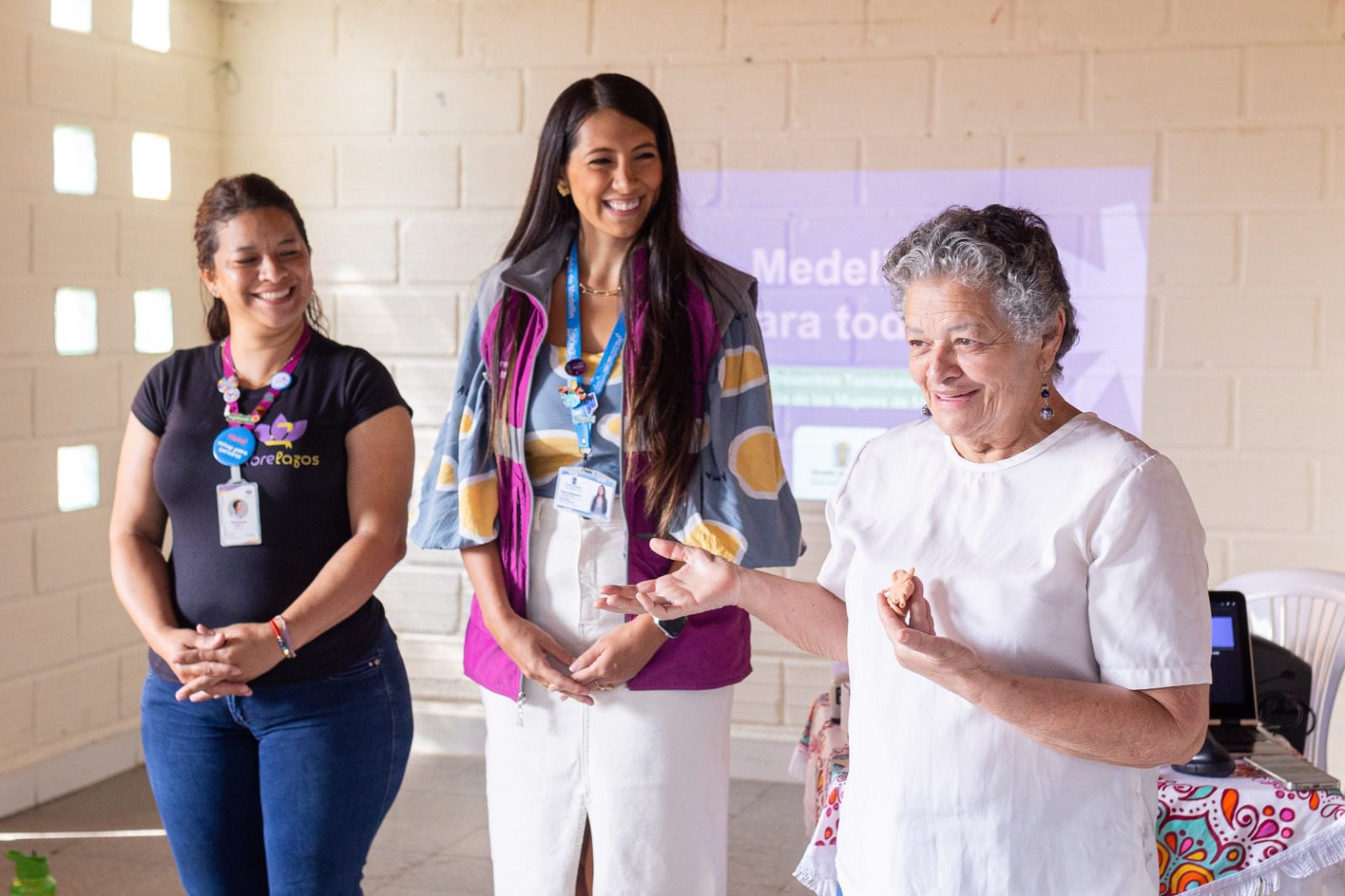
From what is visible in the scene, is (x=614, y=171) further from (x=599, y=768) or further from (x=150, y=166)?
(x=150, y=166)

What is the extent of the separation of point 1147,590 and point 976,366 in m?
0.29

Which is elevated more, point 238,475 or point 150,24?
point 150,24

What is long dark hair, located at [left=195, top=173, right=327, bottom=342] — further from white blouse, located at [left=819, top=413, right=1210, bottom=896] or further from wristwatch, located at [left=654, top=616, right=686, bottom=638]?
white blouse, located at [left=819, top=413, right=1210, bottom=896]

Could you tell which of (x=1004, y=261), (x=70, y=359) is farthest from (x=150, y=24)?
(x=1004, y=261)

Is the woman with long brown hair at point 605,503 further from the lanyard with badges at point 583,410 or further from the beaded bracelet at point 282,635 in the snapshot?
the beaded bracelet at point 282,635

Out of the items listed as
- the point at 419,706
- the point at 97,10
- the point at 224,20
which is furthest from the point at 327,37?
the point at 419,706

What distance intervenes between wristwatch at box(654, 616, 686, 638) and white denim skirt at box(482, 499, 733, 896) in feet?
0.24

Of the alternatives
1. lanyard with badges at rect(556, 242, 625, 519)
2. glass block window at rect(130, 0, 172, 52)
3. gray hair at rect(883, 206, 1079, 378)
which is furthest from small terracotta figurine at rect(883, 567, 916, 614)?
glass block window at rect(130, 0, 172, 52)

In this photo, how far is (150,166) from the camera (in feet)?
14.3

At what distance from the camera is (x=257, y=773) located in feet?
7.09

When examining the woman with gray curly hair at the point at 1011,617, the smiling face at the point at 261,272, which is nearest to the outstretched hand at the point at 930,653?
the woman with gray curly hair at the point at 1011,617

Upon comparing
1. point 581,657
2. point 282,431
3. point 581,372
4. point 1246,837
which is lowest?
point 1246,837

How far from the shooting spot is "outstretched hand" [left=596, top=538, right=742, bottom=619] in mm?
1647

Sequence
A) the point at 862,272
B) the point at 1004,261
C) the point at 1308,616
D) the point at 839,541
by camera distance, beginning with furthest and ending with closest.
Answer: the point at 862,272 < the point at 1308,616 < the point at 839,541 < the point at 1004,261
